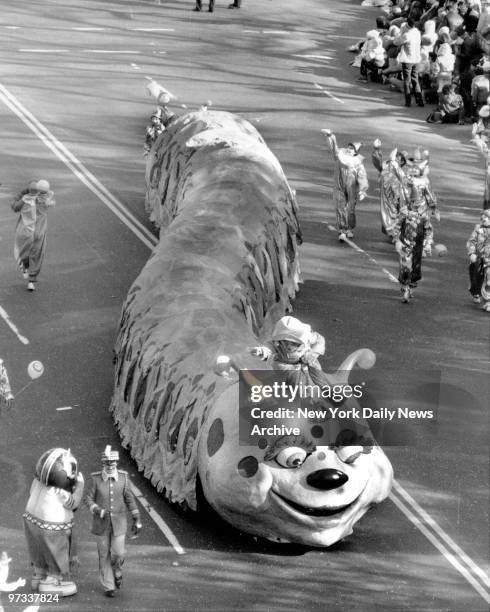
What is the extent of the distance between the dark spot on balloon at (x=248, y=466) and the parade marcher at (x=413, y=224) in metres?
7.38

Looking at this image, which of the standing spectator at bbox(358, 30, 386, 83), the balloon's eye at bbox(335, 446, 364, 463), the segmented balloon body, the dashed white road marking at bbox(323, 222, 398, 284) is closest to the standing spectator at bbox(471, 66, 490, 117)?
the standing spectator at bbox(358, 30, 386, 83)

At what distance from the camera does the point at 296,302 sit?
20.4m

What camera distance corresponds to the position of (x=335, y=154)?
72.9ft

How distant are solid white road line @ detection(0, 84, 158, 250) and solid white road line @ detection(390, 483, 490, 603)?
8.02 meters

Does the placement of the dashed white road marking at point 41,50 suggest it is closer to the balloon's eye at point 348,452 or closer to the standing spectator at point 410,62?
the standing spectator at point 410,62

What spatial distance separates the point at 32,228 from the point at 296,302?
385 centimetres

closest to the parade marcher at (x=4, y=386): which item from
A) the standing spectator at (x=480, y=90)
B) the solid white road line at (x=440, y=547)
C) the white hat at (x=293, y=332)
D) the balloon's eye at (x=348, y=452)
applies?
the white hat at (x=293, y=332)

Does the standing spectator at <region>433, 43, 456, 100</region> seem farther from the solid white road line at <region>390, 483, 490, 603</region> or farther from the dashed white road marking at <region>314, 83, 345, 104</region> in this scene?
the solid white road line at <region>390, 483, 490, 603</region>

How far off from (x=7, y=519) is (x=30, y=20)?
75.9 feet

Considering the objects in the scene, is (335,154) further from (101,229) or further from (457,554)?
(457,554)

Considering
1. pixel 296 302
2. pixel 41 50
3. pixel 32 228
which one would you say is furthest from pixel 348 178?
pixel 41 50

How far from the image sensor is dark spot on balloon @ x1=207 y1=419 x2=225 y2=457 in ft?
45.2

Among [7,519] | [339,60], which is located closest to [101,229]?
[7,519]

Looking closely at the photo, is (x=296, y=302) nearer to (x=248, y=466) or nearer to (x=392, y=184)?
(x=392, y=184)
